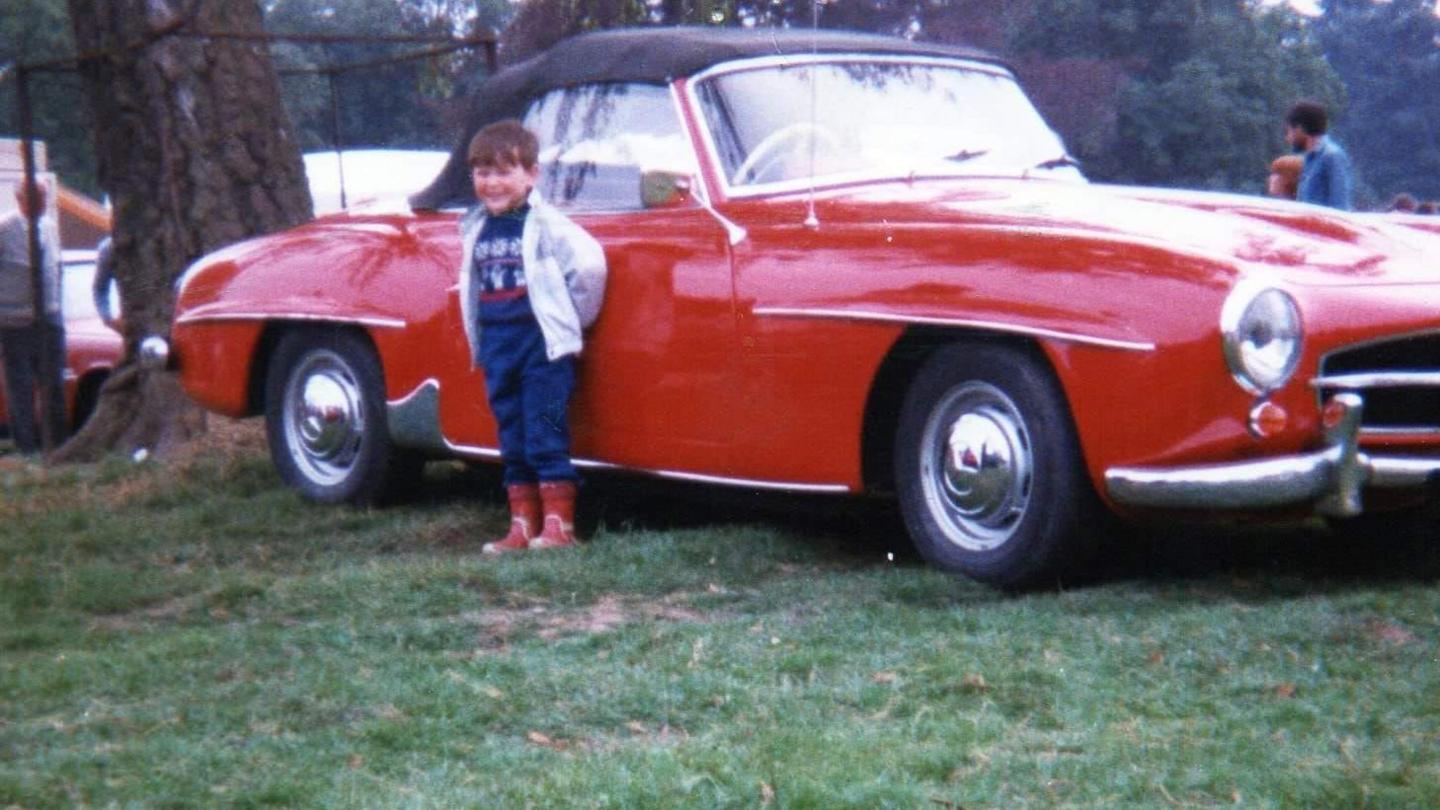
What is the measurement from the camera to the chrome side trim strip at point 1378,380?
16.5 feet

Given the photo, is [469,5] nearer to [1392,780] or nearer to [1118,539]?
[1118,539]

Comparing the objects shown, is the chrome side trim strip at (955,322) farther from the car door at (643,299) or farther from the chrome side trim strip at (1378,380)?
the chrome side trim strip at (1378,380)

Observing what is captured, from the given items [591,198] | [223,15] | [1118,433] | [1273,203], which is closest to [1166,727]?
[1118,433]

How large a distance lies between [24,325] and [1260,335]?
8.58 metres

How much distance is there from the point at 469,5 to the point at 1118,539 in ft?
41.4

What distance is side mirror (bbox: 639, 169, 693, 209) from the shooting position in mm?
6352

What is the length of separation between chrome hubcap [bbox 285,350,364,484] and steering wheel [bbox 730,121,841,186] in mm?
1970

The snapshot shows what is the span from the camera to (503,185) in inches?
264

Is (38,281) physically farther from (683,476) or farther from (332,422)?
(683,476)

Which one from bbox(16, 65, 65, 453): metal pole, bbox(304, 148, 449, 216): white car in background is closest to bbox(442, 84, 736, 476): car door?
bbox(16, 65, 65, 453): metal pole

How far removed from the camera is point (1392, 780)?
3.69 m

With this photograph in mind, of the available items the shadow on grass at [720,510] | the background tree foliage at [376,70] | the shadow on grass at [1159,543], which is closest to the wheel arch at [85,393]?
the background tree foliage at [376,70]

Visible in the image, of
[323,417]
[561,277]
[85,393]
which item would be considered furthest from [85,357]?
[561,277]

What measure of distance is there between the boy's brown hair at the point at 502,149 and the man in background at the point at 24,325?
5427 millimetres
